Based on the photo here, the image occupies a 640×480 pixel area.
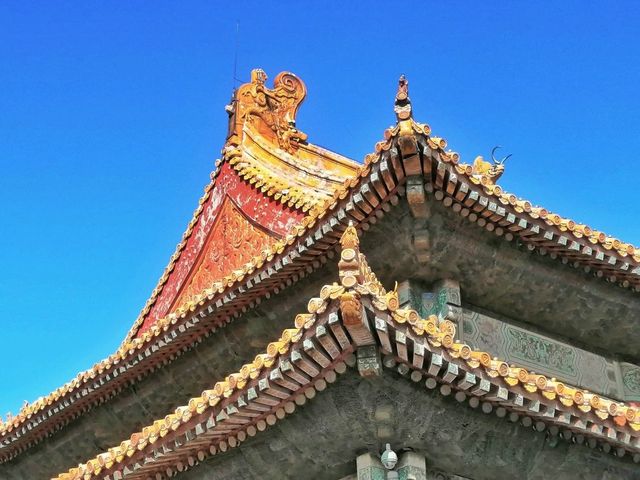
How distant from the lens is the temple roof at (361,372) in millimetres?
6863

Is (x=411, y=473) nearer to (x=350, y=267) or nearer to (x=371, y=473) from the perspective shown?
(x=371, y=473)

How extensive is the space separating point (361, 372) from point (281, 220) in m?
5.99

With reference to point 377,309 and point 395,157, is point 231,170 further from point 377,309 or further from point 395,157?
point 377,309

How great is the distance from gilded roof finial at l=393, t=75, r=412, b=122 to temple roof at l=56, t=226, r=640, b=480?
2.09m

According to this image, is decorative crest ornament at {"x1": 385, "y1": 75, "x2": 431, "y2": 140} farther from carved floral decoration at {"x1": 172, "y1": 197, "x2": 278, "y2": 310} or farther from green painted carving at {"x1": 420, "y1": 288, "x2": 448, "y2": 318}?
carved floral decoration at {"x1": 172, "y1": 197, "x2": 278, "y2": 310}

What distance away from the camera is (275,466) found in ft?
27.3

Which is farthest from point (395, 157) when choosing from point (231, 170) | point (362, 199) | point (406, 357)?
point (231, 170)

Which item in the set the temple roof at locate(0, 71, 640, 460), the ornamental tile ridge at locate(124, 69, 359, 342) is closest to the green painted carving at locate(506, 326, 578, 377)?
the temple roof at locate(0, 71, 640, 460)

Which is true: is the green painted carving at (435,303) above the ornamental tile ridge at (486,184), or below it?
below

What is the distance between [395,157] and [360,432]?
3100mm

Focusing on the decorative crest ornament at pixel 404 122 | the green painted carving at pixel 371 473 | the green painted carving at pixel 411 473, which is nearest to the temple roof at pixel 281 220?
the decorative crest ornament at pixel 404 122

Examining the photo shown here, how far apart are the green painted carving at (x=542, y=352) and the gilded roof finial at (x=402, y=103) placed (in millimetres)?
3702

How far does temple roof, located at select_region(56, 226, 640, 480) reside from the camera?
22.5 ft

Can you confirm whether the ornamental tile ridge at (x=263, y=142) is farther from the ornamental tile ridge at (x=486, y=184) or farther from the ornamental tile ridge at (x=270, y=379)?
the ornamental tile ridge at (x=270, y=379)
